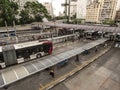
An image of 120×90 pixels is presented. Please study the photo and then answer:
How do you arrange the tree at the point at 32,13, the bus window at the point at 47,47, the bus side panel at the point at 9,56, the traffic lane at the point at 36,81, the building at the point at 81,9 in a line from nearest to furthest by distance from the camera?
1. the traffic lane at the point at 36,81
2. the bus side panel at the point at 9,56
3. the bus window at the point at 47,47
4. the tree at the point at 32,13
5. the building at the point at 81,9

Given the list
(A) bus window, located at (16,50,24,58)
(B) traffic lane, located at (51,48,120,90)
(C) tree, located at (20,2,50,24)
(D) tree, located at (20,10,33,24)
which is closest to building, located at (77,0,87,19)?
(C) tree, located at (20,2,50,24)

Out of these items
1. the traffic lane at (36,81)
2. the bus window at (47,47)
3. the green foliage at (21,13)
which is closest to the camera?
the traffic lane at (36,81)

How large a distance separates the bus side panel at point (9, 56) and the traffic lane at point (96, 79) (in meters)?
7.29

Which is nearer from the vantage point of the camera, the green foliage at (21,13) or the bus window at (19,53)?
the bus window at (19,53)

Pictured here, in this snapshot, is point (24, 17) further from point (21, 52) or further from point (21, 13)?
point (21, 52)

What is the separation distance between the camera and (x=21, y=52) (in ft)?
45.3

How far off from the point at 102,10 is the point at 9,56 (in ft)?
245

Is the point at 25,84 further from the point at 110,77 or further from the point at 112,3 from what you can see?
the point at 112,3

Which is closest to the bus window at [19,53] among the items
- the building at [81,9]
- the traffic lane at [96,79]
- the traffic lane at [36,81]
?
the traffic lane at [36,81]

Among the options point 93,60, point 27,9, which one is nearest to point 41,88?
point 93,60

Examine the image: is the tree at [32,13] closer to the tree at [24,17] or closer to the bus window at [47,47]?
the tree at [24,17]

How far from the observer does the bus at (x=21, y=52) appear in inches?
496

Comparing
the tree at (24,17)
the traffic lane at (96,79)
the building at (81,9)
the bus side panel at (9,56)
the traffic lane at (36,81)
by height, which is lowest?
the traffic lane at (96,79)

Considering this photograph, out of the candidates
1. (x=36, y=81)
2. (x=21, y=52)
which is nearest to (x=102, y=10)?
(x=21, y=52)
